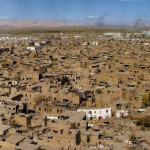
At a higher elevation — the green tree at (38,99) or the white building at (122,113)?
the green tree at (38,99)

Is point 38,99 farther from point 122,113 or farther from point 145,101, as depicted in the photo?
point 145,101

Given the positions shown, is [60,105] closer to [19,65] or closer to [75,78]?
[75,78]

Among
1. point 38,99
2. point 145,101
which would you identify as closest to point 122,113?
point 145,101

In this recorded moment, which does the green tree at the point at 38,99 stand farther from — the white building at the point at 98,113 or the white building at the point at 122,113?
the white building at the point at 122,113

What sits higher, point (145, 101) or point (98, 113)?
point (145, 101)

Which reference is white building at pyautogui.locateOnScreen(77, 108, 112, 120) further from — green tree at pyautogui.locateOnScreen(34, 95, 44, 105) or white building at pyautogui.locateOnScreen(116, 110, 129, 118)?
green tree at pyautogui.locateOnScreen(34, 95, 44, 105)

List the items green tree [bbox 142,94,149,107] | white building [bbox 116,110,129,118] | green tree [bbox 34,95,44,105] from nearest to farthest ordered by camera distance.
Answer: white building [bbox 116,110,129,118] < green tree [bbox 34,95,44,105] < green tree [bbox 142,94,149,107]

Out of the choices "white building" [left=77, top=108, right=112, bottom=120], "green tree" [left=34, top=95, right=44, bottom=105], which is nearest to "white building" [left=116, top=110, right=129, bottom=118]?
"white building" [left=77, top=108, right=112, bottom=120]

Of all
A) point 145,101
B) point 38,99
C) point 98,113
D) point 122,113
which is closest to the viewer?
point 122,113

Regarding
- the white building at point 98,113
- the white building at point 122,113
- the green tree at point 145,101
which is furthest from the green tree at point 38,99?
the green tree at point 145,101
